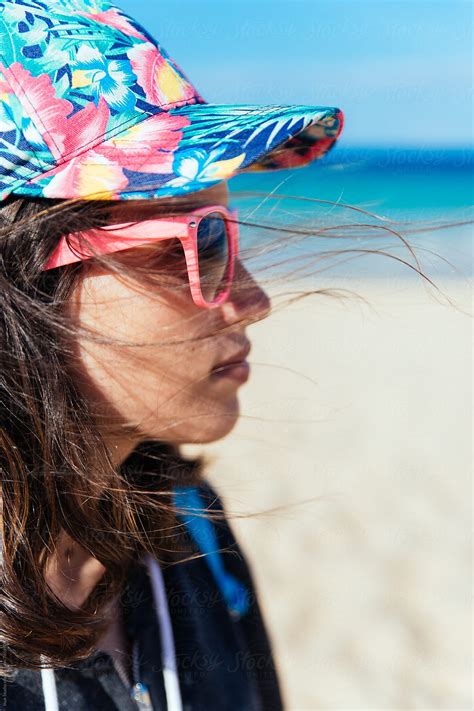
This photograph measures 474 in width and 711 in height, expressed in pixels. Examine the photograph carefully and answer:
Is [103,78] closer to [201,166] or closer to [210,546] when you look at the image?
[201,166]

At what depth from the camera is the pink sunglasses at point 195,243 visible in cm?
109

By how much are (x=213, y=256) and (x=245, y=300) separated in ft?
0.36

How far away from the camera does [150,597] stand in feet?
4.63

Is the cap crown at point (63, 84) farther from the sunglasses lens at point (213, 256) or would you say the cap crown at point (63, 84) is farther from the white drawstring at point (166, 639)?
the white drawstring at point (166, 639)

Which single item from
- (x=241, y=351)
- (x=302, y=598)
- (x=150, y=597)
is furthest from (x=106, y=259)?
(x=302, y=598)

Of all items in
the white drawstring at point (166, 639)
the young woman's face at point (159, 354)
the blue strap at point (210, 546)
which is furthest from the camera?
the blue strap at point (210, 546)

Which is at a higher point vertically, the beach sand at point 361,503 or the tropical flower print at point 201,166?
the tropical flower print at point 201,166

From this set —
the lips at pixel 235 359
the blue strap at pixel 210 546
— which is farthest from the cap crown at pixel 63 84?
the blue strap at pixel 210 546

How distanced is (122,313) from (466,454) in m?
4.36

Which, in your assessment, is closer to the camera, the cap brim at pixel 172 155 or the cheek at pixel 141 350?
the cap brim at pixel 172 155

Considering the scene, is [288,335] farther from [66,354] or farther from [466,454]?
[66,354]

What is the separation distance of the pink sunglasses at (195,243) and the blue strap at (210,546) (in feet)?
1.59

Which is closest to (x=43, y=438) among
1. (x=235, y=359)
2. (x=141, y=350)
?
(x=141, y=350)

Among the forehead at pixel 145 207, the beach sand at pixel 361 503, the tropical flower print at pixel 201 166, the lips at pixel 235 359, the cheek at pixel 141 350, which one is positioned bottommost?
the beach sand at pixel 361 503
